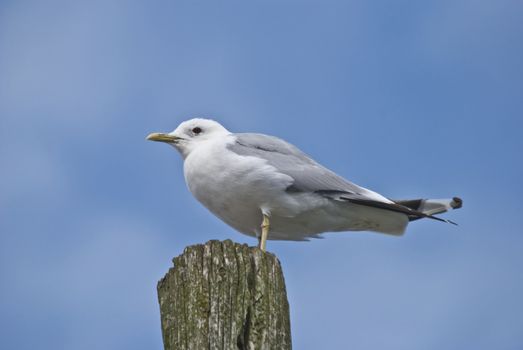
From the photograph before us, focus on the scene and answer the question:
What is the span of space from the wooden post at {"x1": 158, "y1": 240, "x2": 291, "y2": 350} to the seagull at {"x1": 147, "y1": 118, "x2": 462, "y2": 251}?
2.36m

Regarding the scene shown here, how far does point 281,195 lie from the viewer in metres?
7.56

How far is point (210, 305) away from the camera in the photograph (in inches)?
191

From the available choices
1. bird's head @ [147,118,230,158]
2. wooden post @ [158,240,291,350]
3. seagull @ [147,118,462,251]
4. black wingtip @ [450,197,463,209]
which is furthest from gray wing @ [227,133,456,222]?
wooden post @ [158,240,291,350]

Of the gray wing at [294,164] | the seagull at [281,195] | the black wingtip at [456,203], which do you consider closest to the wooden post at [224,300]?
the seagull at [281,195]

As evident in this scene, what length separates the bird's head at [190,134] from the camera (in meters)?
8.54

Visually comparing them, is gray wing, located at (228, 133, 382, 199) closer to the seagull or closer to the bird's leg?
the seagull

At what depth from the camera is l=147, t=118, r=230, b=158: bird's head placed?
28.0 ft

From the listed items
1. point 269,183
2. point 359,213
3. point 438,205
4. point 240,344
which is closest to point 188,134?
point 269,183

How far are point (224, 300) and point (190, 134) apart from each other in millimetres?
3962

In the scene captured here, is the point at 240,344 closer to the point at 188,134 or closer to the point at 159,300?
the point at 159,300

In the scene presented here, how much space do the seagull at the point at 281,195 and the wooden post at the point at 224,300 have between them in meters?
2.36

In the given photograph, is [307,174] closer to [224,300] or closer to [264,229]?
[264,229]

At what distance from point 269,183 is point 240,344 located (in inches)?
115

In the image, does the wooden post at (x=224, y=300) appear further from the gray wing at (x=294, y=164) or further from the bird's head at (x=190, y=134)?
the bird's head at (x=190, y=134)
